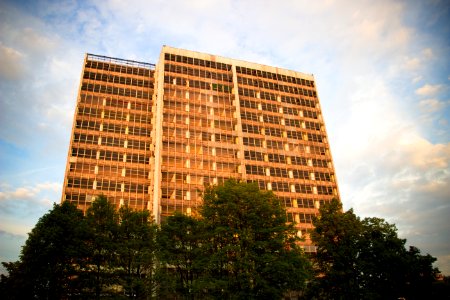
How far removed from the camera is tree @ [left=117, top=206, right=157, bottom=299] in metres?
35.0

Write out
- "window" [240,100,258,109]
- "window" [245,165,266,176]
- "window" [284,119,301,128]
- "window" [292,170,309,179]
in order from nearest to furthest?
"window" [245,165,266,176] < "window" [292,170,309,179] < "window" [240,100,258,109] < "window" [284,119,301,128]

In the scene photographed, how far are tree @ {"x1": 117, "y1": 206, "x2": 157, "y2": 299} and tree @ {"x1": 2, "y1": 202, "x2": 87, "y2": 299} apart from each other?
161 inches

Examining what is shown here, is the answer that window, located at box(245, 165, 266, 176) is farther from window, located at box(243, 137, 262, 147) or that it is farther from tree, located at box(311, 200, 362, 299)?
tree, located at box(311, 200, 362, 299)

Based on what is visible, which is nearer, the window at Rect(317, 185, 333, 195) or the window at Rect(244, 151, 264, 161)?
the window at Rect(244, 151, 264, 161)

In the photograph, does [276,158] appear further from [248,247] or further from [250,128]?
[248,247]

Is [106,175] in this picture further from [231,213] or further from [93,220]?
[231,213]

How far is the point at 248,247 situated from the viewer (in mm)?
32312

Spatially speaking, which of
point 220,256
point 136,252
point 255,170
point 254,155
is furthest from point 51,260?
point 254,155

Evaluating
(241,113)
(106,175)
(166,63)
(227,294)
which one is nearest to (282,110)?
(241,113)

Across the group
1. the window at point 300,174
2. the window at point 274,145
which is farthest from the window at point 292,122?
the window at point 300,174

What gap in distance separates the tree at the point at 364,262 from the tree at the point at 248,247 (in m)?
5.54

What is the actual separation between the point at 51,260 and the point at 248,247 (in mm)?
19587

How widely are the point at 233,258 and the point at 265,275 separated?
11.8 ft

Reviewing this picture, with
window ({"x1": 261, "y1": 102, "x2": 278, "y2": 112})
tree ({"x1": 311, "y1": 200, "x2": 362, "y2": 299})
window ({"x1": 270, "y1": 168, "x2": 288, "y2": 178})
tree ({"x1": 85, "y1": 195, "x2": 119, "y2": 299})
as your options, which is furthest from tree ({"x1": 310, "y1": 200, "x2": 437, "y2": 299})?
window ({"x1": 261, "y1": 102, "x2": 278, "y2": 112})
